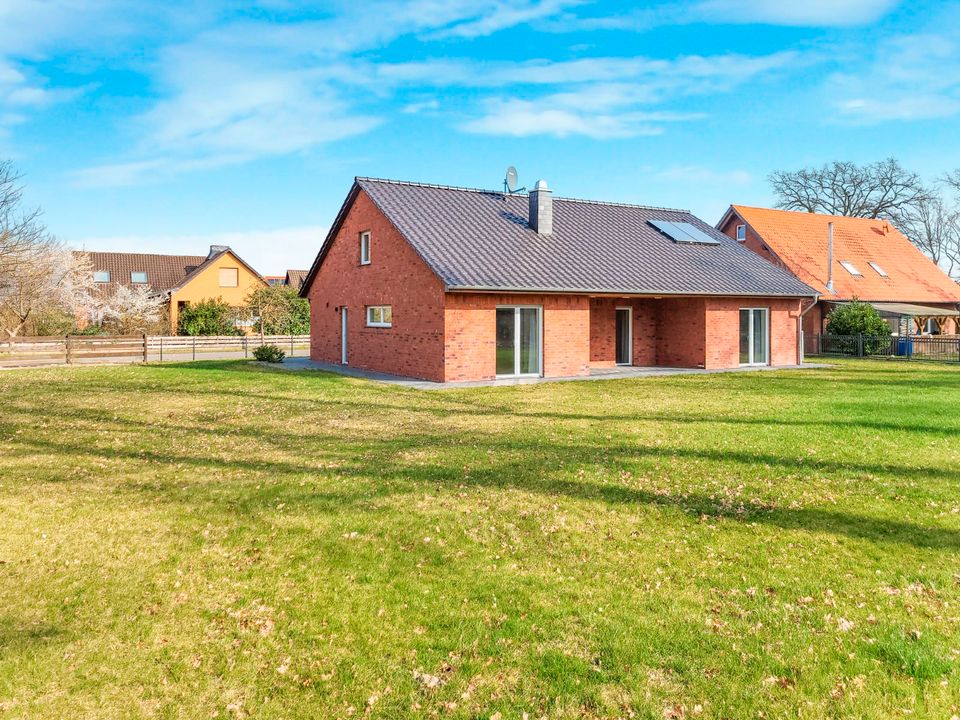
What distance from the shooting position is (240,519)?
255 inches

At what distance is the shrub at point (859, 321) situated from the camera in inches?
1174

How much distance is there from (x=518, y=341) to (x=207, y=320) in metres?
28.3

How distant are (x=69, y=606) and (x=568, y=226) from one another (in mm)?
20607

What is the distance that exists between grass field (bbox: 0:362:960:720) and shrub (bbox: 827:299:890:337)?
20.9 metres

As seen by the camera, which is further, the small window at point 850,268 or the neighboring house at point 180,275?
the neighboring house at point 180,275

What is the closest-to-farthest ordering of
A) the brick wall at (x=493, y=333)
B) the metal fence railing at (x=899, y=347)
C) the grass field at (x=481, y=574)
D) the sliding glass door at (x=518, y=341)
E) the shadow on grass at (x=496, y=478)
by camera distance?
the grass field at (x=481, y=574) → the shadow on grass at (x=496, y=478) → the brick wall at (x=493, y=333) → the sliding glass door at (x=518, y=341) → the metal fence railing at (x=899, y=347)

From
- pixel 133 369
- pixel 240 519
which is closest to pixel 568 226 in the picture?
pixel 133 369

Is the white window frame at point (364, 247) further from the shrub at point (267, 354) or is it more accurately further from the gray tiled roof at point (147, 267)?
the gray tiled roof at point (147, 267)

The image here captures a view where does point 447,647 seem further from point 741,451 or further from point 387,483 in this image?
point 741,451

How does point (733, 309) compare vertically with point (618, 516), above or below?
above

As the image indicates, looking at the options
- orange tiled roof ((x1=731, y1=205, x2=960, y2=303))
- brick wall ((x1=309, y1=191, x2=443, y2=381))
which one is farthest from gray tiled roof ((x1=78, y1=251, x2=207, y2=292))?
orange tiled roof ((x1=731, y1=205, x2=960, y2=303))

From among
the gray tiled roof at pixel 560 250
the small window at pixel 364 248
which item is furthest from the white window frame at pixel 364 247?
the gray tiled roof at pixel 560 250

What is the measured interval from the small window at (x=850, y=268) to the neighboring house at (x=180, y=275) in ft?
118

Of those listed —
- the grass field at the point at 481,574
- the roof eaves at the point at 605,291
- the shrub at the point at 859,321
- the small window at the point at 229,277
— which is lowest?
the grass field at the point at 481,574
